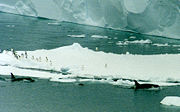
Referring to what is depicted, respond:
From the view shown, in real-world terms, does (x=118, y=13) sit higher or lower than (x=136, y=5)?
lower

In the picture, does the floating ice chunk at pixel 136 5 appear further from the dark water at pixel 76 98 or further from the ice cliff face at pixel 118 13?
the dark water at pixel 76 98

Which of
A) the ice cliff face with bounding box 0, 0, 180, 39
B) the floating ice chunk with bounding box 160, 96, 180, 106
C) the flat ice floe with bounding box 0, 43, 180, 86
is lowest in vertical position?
the floating ice chunk with bounding box 160, 96, 180, 106

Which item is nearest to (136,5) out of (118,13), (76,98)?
(118,13)

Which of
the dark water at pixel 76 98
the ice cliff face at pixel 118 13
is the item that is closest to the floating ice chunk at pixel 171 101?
the dark water at pixel 76 98

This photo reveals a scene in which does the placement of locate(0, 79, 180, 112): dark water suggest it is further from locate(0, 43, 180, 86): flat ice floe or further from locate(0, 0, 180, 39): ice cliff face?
locate(0, 0, 180, 39): ice cliff face

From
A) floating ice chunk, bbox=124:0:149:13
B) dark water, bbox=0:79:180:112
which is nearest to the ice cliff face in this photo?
floating ice chunk, bbox=124:0:149:13

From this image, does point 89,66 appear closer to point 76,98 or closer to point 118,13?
point 76,98
